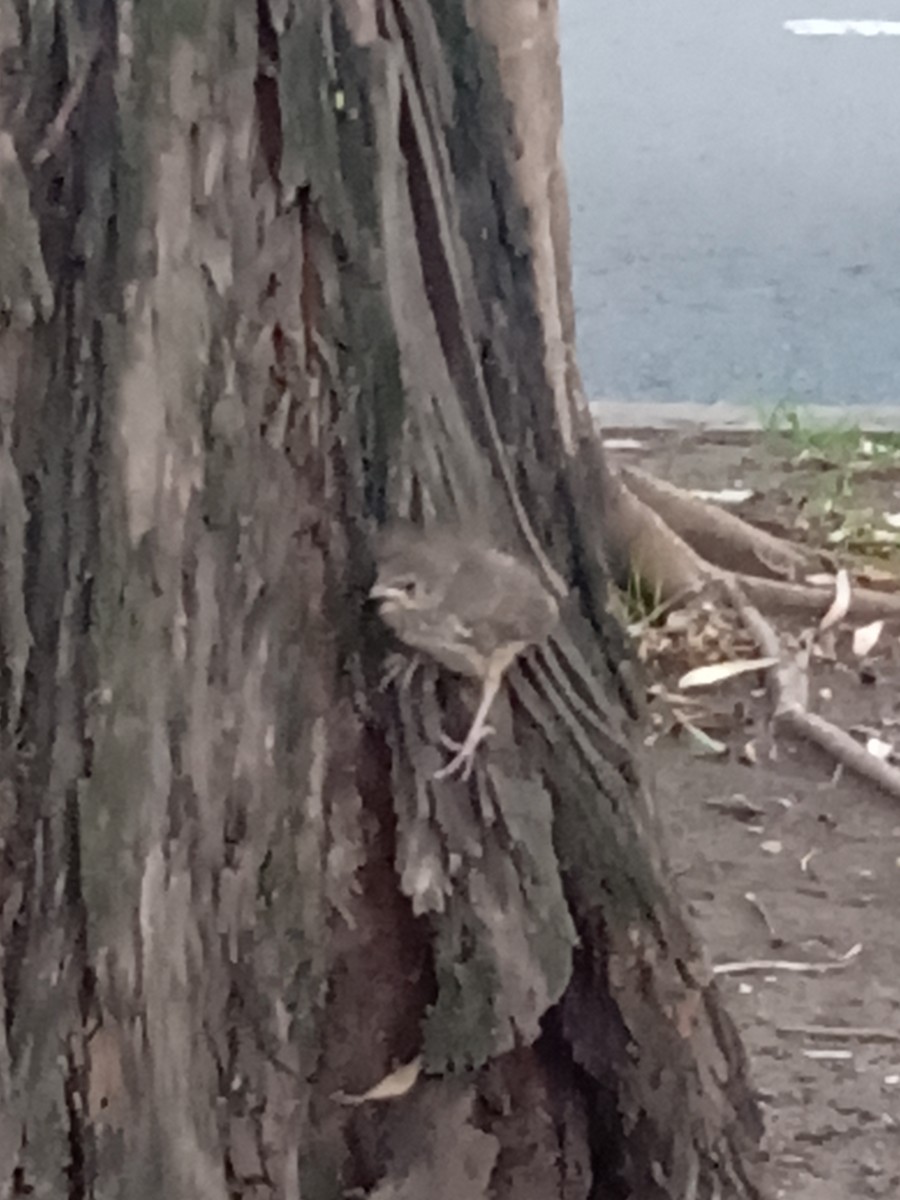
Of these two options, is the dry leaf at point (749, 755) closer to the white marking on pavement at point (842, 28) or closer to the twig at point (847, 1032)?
the twig at point (847, 1032)

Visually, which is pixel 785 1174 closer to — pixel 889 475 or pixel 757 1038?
pixel 757 1038

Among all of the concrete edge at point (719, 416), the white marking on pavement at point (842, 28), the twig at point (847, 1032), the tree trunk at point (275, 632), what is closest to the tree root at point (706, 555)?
the concrete edge at point (719, 416)

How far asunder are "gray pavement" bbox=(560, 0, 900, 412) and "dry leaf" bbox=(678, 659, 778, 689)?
1.14 metres

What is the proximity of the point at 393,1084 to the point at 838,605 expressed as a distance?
5.70 ft

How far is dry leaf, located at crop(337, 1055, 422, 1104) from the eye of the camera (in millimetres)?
1229

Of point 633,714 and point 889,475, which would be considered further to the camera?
point 889,475

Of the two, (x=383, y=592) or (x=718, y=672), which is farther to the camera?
(x=718, y=672)

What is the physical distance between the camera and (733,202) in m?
5.02

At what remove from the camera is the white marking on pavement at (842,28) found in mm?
5895

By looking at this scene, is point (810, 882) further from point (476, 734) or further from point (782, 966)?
point (476, 734)

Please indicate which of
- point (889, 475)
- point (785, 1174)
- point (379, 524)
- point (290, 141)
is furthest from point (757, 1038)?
point (889, 475)

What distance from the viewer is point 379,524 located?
111cm

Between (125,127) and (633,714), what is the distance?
576mm

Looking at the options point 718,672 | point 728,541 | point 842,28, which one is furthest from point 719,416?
point 842,28
